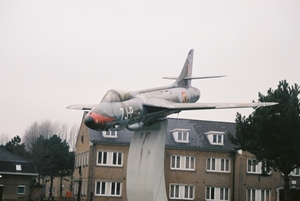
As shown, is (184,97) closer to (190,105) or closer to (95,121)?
(190,105)

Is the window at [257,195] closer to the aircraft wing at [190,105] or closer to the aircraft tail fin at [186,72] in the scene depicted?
the aircraft tail fin at [186,72]

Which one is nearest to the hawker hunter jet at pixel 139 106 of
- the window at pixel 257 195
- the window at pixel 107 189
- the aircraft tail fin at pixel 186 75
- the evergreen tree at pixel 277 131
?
the aircraft tail fin at pixel 186 75

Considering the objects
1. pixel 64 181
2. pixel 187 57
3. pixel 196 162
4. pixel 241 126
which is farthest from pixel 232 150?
pixel 64 181

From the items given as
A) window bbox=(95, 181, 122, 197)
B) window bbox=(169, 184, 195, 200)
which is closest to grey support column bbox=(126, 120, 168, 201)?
window bbox=(95, 181, 122, 197)

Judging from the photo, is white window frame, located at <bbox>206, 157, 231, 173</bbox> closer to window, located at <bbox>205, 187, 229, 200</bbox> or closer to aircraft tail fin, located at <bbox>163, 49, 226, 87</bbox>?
window, located at <bbox>205, 187, 229, 200</bbox>

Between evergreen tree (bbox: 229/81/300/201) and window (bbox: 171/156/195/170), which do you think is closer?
evergreen tree (bbox: 229/81/300/201)

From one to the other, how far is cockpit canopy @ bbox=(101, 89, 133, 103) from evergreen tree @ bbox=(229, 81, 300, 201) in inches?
824

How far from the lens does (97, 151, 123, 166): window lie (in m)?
51.0

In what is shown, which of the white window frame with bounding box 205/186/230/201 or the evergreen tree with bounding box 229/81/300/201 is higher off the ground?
the evergreen tree with bounding box 229/81/300/201

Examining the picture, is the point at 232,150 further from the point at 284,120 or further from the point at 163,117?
the point at 163,117

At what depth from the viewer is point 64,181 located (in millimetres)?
76500

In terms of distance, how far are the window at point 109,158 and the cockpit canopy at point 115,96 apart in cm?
2717

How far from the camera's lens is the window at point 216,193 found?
2064 inches

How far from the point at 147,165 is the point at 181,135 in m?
26.8
